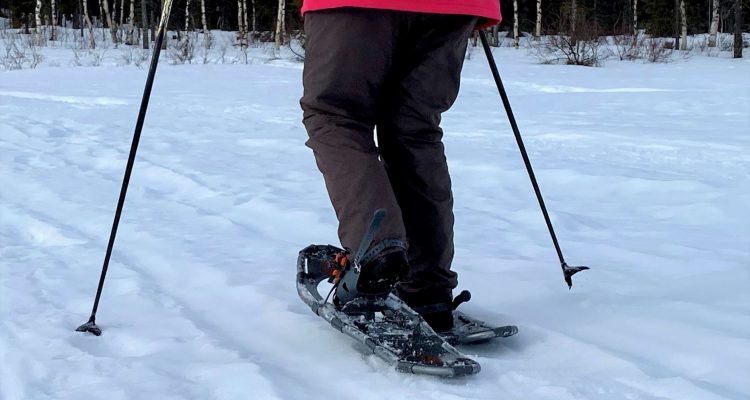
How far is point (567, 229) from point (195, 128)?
11.9ft

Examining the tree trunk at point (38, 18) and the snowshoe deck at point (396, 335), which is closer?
the snowshoe deck at point (396, 335)

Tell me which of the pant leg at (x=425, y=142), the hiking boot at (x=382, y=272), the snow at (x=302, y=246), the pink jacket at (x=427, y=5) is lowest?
the snow at (x=302, y=246)

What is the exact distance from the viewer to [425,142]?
1828mm

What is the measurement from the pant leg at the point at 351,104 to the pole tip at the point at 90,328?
0.66 metres

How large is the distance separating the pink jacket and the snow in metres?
0.75

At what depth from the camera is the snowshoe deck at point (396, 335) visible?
1574mm

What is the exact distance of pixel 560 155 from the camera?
480 cm

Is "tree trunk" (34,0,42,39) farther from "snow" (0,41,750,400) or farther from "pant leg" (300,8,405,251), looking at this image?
"pant leg" (300,8,405,251)

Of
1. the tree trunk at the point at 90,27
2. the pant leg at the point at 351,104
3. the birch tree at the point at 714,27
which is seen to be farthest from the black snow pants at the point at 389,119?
the tree trunk at the point at 90,27

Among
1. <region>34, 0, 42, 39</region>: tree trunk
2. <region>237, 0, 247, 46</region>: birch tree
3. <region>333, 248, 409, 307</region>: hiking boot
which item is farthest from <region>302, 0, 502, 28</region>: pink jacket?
<region>237, 0, 247, 46</region>: birch tree

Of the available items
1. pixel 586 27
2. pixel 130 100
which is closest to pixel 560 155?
pixel 130 100

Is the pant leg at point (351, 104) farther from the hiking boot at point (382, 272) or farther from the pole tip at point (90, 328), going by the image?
the pole tip at point (90, 328)

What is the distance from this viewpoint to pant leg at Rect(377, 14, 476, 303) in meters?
1.77

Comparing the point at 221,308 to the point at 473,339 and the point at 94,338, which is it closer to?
the point at 94,338
